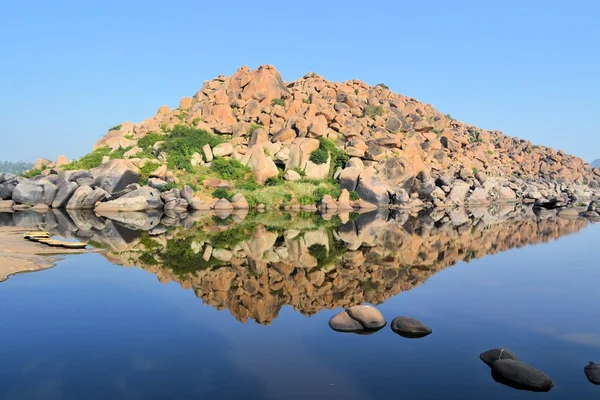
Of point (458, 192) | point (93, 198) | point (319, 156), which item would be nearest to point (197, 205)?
point (93, 198)

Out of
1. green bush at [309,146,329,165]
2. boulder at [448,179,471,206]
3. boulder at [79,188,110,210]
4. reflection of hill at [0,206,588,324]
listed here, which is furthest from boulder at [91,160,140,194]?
boulder at [448,179,471,206]

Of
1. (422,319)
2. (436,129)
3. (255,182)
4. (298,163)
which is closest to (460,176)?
(436,129)

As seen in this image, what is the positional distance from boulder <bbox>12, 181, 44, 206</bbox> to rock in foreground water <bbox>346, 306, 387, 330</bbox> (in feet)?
103

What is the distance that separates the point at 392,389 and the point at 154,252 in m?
13.2

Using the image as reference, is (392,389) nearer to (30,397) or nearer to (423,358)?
(423,358)

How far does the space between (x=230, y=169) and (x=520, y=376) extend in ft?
112

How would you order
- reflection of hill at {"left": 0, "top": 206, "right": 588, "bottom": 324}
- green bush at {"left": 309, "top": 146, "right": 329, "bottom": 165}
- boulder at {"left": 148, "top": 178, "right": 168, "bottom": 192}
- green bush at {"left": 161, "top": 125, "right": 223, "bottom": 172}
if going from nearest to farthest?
reflection of hill at {"left": 0, "top": 206, "right": 588, "bottom": 324} < boulder at {"left": 148, "top": 178, "right": 168, "bottom": 192} < green bush at {"left": 161, "top": 125, "right": 223, "bottom": 172} < green bush at {"left": 309, "top": 146, "right": 329, "bottom": 165}

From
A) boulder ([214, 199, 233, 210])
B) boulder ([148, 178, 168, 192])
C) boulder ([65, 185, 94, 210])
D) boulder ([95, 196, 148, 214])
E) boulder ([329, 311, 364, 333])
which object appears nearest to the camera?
boulder ([329, 311, 364, 333])

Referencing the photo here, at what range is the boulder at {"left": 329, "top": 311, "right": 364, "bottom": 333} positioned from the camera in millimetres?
10000

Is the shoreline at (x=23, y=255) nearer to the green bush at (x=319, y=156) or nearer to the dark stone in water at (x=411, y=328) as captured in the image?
the dark stone in water at (x=411, y=328)

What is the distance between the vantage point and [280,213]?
34.9 metres

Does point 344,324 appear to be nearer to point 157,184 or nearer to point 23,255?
point 23,255

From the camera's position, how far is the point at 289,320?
10.6 m

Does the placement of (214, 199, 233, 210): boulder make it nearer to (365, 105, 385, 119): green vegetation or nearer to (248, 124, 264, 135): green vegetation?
(248, 124, 264, 135): green vegetation
